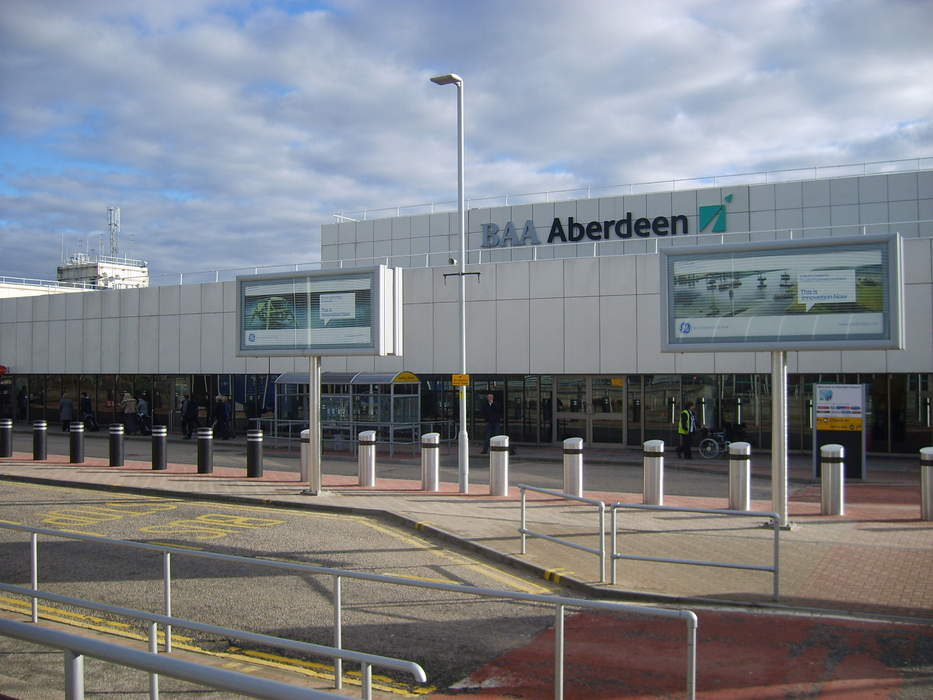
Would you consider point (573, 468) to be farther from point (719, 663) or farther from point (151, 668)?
point (151, 668)

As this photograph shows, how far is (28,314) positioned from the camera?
38906mm

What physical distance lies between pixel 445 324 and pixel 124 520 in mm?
16323

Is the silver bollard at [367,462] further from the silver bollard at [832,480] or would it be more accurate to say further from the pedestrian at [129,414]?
the pedestrian at [129,414]

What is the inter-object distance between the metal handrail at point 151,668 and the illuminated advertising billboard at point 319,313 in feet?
39.9

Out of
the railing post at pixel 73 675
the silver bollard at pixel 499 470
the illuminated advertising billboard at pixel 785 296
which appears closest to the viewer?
the railing post at pixel 73 675

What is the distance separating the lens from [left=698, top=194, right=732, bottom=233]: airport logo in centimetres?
3750

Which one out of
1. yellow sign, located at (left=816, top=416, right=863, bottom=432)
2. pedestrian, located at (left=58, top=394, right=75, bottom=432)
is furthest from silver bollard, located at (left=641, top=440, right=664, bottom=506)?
pedestrian, located at (left=58, top=394, right=75, bottom=432)

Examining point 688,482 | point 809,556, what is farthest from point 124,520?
point 688,482

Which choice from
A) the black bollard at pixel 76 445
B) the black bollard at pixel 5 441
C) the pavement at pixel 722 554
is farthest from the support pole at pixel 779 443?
the black bollard at pixel 5 441

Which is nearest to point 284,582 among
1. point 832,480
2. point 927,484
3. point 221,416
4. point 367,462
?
point 367,462

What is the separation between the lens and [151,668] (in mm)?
3229

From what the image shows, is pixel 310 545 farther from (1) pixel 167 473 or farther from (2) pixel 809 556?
(1) pixel 167 473

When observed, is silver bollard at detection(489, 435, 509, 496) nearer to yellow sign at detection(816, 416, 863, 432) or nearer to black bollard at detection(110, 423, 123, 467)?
yellow sign at detection(816, 416, 863, 432)

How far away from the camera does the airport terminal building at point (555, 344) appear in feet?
82.1
